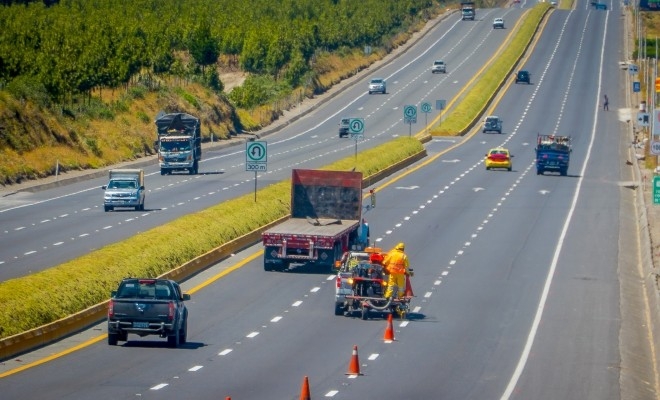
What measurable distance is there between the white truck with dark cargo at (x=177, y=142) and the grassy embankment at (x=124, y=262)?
12.3 m

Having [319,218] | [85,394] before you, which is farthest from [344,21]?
[85,394]

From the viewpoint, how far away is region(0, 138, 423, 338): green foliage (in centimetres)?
2862

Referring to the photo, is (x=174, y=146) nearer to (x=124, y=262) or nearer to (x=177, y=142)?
(x=177, y=142)

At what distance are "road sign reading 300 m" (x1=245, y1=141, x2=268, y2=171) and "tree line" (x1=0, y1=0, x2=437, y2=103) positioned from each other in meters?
30.7

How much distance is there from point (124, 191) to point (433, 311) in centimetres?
2278

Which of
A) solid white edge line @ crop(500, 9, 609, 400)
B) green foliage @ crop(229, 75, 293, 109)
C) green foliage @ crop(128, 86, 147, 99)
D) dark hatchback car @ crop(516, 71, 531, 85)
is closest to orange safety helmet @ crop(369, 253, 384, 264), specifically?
solid white edge line @ crop(500, 9, 609, 400)

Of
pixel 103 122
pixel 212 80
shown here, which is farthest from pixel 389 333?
pixel 212 80

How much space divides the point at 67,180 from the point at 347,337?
3946 cm

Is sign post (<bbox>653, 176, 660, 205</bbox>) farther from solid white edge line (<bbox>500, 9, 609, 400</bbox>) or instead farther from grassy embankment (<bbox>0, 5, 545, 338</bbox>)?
grassy embankment (<bbox>0, 5, 545, 338</bbox>)

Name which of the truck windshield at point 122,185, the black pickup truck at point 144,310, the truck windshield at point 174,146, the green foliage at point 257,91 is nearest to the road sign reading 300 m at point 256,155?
the truck windshield at point 122,185

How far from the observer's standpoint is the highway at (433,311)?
81.5ft

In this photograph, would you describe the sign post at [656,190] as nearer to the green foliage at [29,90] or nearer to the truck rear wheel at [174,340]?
the truck rear wheel at [174,340]

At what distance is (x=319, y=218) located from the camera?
44.5 meters

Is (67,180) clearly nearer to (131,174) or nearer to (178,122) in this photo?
(178,122)
